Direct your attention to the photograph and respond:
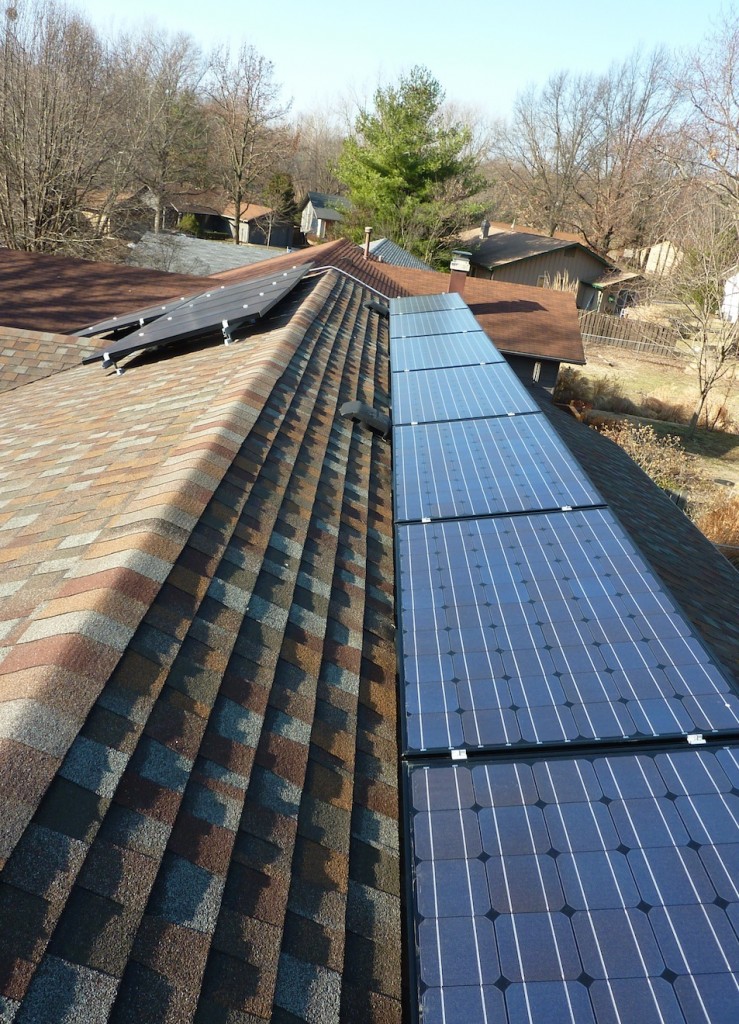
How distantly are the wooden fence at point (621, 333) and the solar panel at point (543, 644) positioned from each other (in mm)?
42497

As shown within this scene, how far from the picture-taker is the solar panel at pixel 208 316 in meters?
8.91

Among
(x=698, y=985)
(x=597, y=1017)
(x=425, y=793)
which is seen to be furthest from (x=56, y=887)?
(x=698, y=985)

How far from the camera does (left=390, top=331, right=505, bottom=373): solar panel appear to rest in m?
9.77

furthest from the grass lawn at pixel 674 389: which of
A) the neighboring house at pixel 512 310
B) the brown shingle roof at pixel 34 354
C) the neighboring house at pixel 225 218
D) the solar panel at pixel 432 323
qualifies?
the neighboring house at pixel 225 218

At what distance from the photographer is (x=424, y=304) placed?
47.0 ft

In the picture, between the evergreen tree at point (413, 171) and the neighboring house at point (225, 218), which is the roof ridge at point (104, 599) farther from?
the neighboring house at point (225, 218)

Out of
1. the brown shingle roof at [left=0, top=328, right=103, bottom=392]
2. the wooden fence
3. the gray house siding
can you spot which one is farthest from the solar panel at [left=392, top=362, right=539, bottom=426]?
the gray house siding

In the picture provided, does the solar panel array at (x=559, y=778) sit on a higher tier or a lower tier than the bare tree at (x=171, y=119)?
lower

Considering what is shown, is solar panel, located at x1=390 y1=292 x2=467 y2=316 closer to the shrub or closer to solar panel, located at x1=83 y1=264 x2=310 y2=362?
solar panel, located at x1=83 y1=264 x2=310 y2=362

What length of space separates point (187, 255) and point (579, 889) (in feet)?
111

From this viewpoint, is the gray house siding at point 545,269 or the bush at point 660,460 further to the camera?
the gray house siding at point 545,269

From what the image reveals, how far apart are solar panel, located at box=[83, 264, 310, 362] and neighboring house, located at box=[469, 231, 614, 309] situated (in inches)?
1625

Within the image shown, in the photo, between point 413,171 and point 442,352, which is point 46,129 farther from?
point 442,352

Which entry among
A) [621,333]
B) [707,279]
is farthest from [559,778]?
[621,333]
